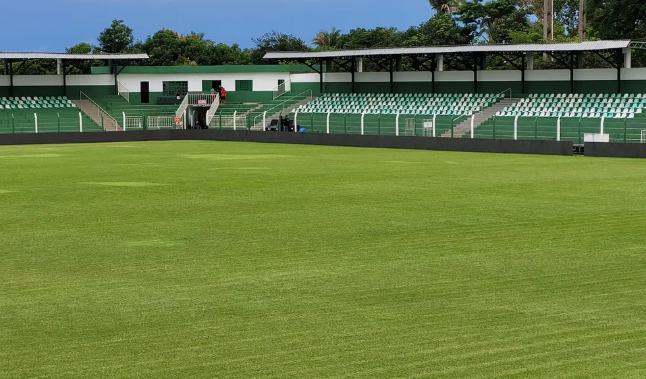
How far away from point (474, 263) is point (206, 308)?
371 cm

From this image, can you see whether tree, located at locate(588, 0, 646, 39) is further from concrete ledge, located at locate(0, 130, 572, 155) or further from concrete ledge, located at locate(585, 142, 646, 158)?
concrete ledge, located at locate(585, 142, 646, 158)

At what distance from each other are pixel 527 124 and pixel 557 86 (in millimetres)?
12680

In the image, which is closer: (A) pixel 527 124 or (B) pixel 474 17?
(A) pixel 527 124

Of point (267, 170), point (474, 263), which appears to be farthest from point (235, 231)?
point (267, 170)

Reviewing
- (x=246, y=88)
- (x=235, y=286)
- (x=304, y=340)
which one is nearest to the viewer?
(x=304, y=340)

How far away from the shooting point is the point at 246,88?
64.9 metres

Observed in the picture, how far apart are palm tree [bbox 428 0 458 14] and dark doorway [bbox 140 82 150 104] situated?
41.7 meters

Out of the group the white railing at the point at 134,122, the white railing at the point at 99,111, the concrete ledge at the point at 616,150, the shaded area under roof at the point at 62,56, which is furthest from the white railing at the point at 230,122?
the concrete ledge at the point at 616,150

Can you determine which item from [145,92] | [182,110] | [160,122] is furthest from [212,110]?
[145,92]

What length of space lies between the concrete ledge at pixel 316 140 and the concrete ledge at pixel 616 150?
91cm

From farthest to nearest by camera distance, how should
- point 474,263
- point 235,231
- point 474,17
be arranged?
point 474,17
point 235,231
point 474,263

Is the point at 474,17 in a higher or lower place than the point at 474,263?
higher

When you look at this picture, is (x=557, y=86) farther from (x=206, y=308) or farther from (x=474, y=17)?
(x=206, y=308)

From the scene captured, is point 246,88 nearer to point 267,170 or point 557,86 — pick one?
point 557,86
